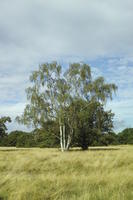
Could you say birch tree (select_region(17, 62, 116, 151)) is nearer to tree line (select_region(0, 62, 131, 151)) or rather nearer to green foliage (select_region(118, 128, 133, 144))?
tree line (select_region(0, 62, 131, 151))

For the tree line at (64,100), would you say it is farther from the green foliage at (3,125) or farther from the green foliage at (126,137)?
the green foliage at (126,137)

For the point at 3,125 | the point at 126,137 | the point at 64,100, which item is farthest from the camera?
the point at 126,137

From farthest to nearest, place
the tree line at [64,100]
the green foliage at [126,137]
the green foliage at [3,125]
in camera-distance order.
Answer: the green foliage at [126,137] → the green foliage at [3,125] → the tree line at [64,100]

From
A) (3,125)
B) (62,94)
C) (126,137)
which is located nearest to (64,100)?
(62,94)

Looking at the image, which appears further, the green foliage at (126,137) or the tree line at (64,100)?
the green foliage at (126,137)

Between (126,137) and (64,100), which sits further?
(126,137)

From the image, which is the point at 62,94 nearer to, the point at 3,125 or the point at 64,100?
the point at 64,100

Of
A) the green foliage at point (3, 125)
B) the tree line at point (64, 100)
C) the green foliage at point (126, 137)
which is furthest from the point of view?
the green foliage at point (126, 137)

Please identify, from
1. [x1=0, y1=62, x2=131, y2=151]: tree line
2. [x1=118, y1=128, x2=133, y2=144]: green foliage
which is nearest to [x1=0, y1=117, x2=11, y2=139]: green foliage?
[x1=0, y1=62, x2=131, y2=151]: tree line

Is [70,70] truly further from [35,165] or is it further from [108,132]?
[35,165]

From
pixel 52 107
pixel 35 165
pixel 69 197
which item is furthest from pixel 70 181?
pixel 52 107

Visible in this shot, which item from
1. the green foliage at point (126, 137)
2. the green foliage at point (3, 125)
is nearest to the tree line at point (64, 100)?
the green foliage at point (3, 125)

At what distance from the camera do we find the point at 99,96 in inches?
1298

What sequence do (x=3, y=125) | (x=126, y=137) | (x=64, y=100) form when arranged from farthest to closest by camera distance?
(x=126, y=137) < (x=3, y=125) < (x=64, y=100)
